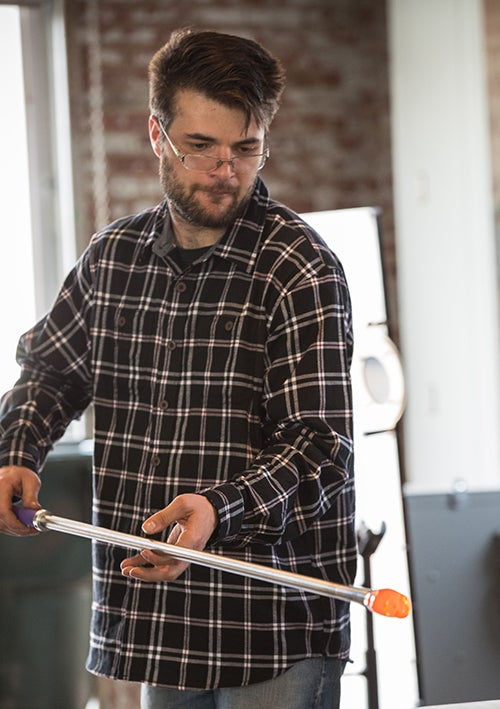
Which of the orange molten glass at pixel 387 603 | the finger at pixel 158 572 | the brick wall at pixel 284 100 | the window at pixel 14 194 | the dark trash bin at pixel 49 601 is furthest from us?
the brick wall at pixel 284 100

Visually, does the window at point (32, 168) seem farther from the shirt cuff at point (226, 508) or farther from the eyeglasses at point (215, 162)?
the shirt cuff at point (226, 508)

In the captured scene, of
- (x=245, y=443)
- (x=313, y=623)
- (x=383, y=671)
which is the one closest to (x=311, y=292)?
(x=245, y=443)

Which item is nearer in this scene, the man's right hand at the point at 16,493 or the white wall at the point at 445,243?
the man's right hand at the point at 16,493

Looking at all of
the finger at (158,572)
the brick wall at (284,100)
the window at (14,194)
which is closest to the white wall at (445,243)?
the brick wall at (284,100)

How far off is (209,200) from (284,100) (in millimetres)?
2527

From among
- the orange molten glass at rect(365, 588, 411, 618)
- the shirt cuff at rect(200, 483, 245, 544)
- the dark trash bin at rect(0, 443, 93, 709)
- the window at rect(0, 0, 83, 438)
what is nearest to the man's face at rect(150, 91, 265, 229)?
the shirt cuff at rect(200, 483, 245, 544)

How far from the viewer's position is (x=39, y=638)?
269cm

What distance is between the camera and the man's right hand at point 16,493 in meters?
1.53

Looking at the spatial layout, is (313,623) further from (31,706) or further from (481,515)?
(31,706)

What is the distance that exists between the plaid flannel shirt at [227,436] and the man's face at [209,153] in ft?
0.15

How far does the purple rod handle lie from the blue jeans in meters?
0.34

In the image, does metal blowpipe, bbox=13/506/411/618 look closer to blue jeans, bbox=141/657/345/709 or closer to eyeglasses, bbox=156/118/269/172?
blue jeans, bbox=141/657/345/709

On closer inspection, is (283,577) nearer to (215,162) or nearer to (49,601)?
(215,162)

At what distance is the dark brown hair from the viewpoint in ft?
5.04
